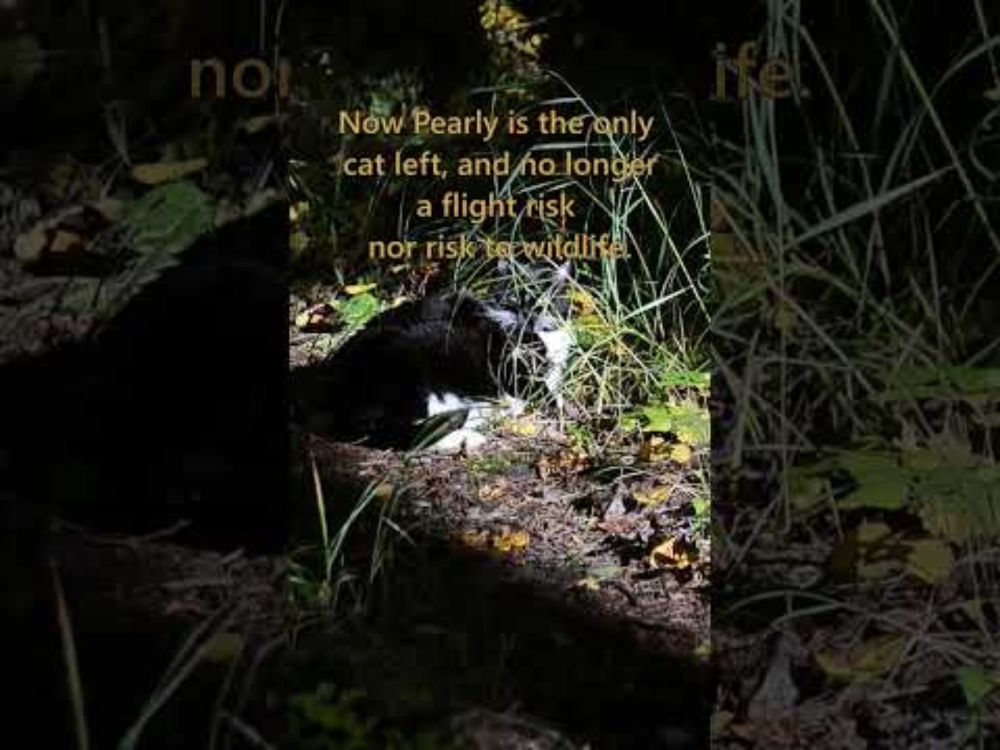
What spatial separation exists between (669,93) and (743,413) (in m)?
0.53

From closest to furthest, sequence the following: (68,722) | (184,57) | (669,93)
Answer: (68,722) → (669,93) → (184,57)

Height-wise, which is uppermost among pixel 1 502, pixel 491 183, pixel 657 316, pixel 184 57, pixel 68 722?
pixel 184 57

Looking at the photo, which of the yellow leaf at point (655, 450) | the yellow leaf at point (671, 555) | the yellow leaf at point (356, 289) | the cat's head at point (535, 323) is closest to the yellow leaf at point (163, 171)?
the yellow leaf at point (356, 289)

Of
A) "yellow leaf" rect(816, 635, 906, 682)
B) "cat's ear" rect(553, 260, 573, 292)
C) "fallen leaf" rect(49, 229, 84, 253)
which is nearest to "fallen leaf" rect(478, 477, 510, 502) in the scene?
"cat's ear" rect(553, 260, 573, 292)

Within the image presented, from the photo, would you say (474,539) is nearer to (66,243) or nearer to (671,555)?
(671,555)

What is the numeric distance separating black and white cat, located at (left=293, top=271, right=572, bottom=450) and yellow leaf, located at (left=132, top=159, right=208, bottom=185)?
47 cm

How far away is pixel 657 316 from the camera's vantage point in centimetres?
280

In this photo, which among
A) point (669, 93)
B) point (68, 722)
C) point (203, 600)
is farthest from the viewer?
point (669, 93)

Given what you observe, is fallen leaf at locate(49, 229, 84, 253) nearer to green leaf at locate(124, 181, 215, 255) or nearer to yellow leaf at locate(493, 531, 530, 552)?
green leaf at locate(124, 181, 215, 255)

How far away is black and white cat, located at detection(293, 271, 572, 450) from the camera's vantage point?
2.73 meters

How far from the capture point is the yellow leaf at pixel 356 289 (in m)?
2.75

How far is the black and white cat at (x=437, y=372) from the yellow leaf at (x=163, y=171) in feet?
1.55

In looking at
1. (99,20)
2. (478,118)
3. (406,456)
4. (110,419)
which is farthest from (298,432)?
(99,20)

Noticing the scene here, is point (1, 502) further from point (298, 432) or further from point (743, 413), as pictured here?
point (743, 413)
